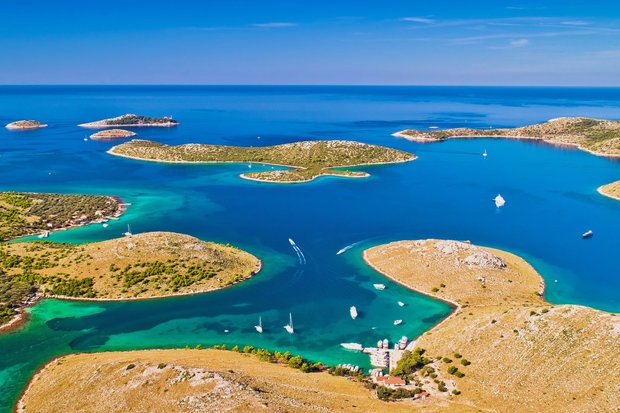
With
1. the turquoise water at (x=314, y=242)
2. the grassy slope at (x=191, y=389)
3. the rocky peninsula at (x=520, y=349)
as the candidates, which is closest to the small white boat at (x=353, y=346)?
the turquoise water at (x=314, y=242)

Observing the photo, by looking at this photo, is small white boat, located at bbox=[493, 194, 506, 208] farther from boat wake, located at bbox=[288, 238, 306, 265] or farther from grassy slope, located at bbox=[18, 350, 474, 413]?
grassy slope, located at bbox=[18, 350, 474, 413]

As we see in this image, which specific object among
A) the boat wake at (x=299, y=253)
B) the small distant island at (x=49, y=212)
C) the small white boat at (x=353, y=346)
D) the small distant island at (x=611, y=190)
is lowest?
the small white boat at (x=353, y=346)

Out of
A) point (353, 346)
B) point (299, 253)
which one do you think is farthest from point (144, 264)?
point (353, 346)

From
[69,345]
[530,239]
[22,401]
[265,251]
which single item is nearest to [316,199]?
[265,251]

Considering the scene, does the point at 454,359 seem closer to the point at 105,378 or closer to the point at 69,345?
the point at 105,378

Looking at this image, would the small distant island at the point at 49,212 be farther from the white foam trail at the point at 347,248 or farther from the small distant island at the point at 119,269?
the white foam trail at the point at 347,248
